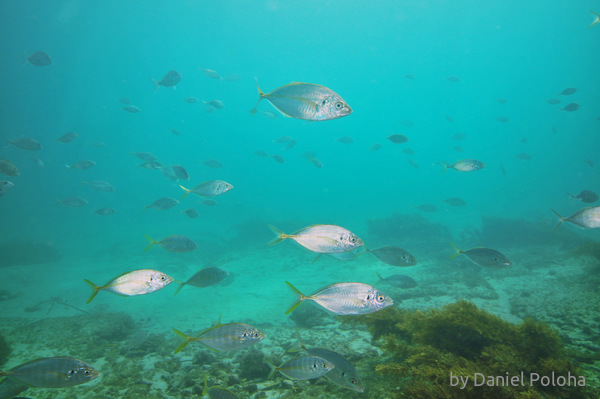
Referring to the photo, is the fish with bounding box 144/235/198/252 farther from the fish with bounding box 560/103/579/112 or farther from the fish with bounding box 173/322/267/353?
the fish with bounding box 560/103/579/112

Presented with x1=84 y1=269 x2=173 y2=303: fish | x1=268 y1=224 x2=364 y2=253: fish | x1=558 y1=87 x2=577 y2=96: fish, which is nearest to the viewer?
x1=268 y1=224 x2=364 y2=253: fish

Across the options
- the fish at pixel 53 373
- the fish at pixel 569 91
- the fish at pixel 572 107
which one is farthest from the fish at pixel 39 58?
the fish at pixel 569 91

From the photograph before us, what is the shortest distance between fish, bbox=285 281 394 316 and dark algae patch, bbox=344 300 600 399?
783 mm

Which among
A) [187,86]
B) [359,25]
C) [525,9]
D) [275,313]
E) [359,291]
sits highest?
[359,25]

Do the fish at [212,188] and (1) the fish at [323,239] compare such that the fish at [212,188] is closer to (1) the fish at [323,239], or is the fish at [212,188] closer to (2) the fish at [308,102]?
(1) the fish at [323,239]

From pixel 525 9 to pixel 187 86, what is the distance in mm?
123008

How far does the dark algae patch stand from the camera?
2.29 meters

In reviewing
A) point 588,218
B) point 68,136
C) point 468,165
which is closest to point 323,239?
point 588,218

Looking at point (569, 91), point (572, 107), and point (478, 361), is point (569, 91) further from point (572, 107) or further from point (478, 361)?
point (478, 361)

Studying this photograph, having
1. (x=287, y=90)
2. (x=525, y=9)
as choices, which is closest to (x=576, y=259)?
(x=287, y=90)

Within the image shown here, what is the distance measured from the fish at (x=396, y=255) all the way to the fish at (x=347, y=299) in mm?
2303

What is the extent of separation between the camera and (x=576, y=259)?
30.5 feet

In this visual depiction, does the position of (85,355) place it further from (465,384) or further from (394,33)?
(394,33)

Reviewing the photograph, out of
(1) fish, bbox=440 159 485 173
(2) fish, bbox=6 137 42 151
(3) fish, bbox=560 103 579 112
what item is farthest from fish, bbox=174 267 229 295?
(3) fish, bbox=560 103 579 112
